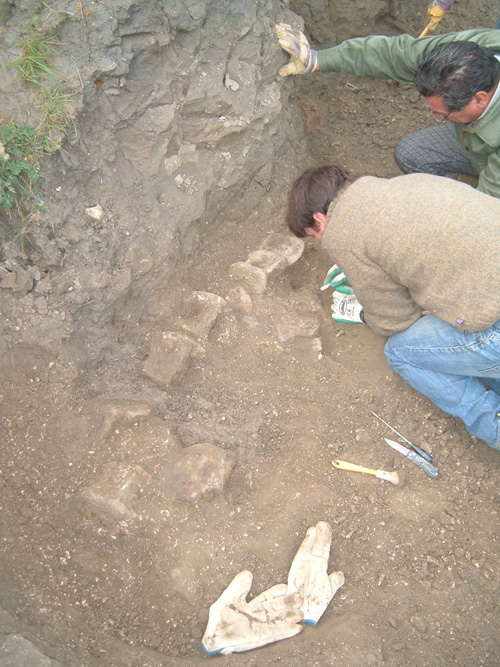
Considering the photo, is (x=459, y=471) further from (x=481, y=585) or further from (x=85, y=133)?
(x=85, y=133)

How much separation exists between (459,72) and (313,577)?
2.01 metres

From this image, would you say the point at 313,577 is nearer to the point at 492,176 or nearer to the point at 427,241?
the point at 427,241

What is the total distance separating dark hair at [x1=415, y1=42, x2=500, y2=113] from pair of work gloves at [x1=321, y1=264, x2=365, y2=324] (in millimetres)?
891

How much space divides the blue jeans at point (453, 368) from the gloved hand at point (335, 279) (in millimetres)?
449

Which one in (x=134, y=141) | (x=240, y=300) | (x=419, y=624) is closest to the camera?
(x=419, y=624)

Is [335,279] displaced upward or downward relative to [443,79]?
downward

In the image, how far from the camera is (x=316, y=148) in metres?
3.43

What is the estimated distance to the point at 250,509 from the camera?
215 centimetres

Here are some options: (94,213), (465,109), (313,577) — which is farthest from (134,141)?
(313,577)

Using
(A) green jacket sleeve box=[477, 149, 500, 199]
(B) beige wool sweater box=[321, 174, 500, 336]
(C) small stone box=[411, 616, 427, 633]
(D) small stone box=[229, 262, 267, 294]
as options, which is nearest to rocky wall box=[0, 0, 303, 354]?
(D) small stone box=[229, 262, 267, 294]

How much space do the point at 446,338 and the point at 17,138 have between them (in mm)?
1878

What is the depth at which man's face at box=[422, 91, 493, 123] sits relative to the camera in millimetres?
2320

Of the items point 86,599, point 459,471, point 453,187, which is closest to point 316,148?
point 453,187

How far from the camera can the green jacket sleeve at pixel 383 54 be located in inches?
103
